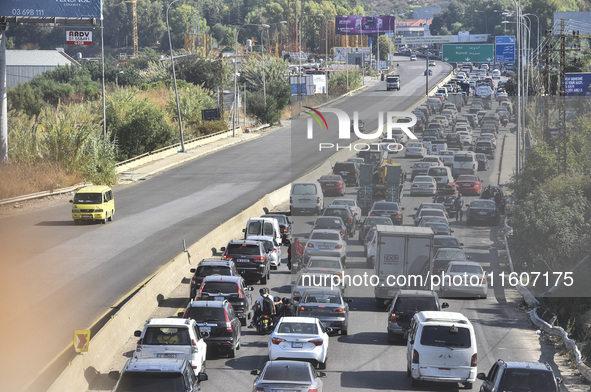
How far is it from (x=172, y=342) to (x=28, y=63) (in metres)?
161

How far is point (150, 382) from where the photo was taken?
15.7 m

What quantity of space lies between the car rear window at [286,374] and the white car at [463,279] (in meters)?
15.6

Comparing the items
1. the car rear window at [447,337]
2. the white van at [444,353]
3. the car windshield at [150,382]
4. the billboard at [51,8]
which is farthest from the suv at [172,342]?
the billboard at [51,8]

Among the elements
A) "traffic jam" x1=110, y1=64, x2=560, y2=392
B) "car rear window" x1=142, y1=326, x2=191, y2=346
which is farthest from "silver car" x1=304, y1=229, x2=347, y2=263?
"car rear window" x1=142, y1=326, x2=191, y2=346

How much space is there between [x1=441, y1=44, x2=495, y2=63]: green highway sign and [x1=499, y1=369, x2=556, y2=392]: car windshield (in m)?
81.6

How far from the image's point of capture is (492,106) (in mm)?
113500

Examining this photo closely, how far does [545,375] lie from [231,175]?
160 ft

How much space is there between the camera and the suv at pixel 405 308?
24969mm

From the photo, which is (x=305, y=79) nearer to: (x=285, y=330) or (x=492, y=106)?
(x=492, y=106)

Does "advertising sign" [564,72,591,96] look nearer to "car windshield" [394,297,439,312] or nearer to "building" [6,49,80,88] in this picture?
"car windshield" [394,297,439,312]

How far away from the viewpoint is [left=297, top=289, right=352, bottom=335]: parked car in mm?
25344

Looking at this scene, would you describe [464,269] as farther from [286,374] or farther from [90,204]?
[90,204]

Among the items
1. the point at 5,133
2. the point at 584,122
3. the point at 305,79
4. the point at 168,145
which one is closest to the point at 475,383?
the point at 5,133

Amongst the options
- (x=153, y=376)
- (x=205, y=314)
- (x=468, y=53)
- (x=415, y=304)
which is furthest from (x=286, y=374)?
(x=468, y=53)
